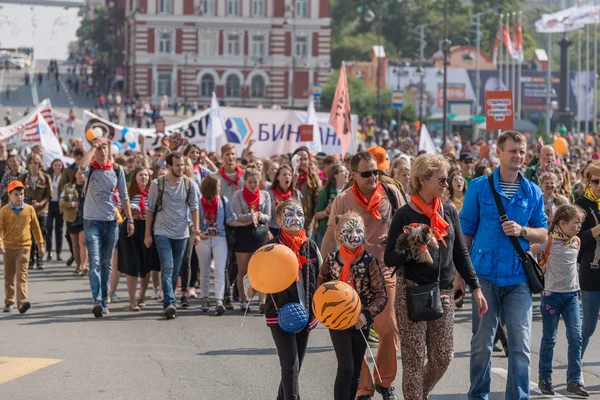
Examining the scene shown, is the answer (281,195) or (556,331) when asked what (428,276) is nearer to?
(556,331)

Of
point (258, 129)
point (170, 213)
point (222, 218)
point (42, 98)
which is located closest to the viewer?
point (170, 213)

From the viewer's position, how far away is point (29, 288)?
16.1 m

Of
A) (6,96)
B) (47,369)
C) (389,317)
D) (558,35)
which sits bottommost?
(47,369)

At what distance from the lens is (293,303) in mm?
7938

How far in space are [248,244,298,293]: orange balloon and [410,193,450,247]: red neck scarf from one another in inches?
34.0

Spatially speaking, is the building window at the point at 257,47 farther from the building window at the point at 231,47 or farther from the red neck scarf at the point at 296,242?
the red neck scarf at the point at 296,242

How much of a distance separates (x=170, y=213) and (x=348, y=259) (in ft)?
17.7

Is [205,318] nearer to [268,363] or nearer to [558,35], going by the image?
[268,363]

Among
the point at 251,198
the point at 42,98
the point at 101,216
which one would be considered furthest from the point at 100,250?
the point at 42,98

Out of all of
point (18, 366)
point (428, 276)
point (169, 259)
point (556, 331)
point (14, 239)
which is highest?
point (428, 276)

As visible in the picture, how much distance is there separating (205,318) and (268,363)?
9.52 ft

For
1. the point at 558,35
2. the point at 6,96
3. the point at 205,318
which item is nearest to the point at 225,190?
the point at 205,318

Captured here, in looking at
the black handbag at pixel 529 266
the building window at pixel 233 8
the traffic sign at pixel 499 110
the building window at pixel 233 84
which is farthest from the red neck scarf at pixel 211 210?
the building window at pixel 233 8

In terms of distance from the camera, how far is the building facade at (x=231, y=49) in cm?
10306
